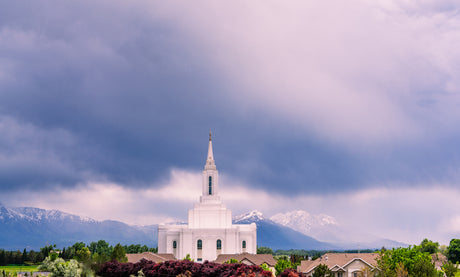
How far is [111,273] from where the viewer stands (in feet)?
116

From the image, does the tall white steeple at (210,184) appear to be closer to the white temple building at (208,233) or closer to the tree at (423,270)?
the white temple building at (208,233)

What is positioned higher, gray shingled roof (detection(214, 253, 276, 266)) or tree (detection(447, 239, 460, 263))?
tree (detection(447, 239, 460, 263))

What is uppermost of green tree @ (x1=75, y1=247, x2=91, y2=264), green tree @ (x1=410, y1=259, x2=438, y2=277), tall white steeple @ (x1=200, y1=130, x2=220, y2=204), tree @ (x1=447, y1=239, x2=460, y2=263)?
tall white steeple @ (x1=200, y1=130, x2=220, y2=204)

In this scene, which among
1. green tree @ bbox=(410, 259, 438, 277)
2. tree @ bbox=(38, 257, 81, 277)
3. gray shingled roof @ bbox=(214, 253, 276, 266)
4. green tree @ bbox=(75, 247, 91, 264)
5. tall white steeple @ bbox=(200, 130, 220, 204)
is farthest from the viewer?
tall white steeple @ bbox=(200, 130, 220, 204)

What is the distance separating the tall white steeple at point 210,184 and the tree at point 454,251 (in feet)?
156

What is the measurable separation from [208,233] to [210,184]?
33.7 ft

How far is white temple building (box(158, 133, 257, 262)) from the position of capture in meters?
89.9

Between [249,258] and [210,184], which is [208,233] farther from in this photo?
[249,258]

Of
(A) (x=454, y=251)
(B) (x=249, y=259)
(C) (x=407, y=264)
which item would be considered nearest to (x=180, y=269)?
(C) (x=407, y=264)

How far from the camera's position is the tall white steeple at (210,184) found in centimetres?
9581

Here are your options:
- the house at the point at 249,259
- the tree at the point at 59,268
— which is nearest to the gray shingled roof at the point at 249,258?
the house at the point at 249,259

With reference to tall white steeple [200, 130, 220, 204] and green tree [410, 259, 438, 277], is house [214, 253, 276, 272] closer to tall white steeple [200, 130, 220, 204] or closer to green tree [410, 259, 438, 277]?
tall white steeple [200, 130, 220, 204]

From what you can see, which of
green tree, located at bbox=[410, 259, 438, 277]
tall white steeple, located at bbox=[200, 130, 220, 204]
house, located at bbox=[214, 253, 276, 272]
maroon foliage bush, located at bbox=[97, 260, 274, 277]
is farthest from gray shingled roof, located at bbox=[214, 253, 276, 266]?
maroon foliage bush, located at bbox=[97, 260, 274, 277]

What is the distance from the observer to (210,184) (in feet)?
320
